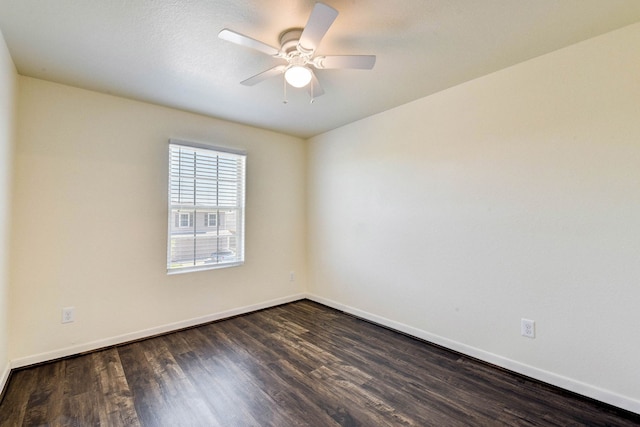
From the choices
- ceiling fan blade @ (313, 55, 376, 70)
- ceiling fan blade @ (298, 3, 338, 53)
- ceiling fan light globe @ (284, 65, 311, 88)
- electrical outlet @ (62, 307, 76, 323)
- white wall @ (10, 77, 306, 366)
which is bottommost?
electrical outlet @ (62, 307, 76, 323)

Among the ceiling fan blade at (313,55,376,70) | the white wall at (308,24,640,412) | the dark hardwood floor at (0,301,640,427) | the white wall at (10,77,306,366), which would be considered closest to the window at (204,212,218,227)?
the white wall at (10,77,306,366)

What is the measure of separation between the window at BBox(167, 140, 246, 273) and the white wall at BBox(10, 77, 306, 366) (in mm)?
116

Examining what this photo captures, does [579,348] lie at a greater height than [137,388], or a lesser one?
greater

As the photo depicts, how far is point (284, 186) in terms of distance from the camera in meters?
4.12

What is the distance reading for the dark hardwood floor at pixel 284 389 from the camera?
1771mm

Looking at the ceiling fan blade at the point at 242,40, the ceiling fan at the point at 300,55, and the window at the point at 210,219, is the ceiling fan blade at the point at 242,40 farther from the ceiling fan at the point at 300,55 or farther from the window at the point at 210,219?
the window at the point at 210,219

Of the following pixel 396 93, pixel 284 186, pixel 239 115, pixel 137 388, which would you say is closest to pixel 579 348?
pixel 396 93

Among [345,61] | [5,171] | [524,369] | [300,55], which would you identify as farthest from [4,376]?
[524,369]

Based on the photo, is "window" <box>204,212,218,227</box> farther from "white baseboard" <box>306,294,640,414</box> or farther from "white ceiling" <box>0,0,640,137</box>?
"white baseboard" <box>306,294,640,414</box>

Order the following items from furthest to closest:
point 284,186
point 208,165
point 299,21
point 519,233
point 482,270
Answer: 1. point 284,186
2. point 208,165
3. point 482,270
4. point 519,233
5. point 299,21

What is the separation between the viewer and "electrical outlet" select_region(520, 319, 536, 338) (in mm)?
2188

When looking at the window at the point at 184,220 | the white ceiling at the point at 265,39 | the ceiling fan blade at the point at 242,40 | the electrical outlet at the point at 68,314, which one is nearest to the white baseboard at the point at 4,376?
the electrical outlet at the point at 68,314

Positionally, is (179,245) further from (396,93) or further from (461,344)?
(461,344)

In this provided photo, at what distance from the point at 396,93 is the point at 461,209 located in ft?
4.13
